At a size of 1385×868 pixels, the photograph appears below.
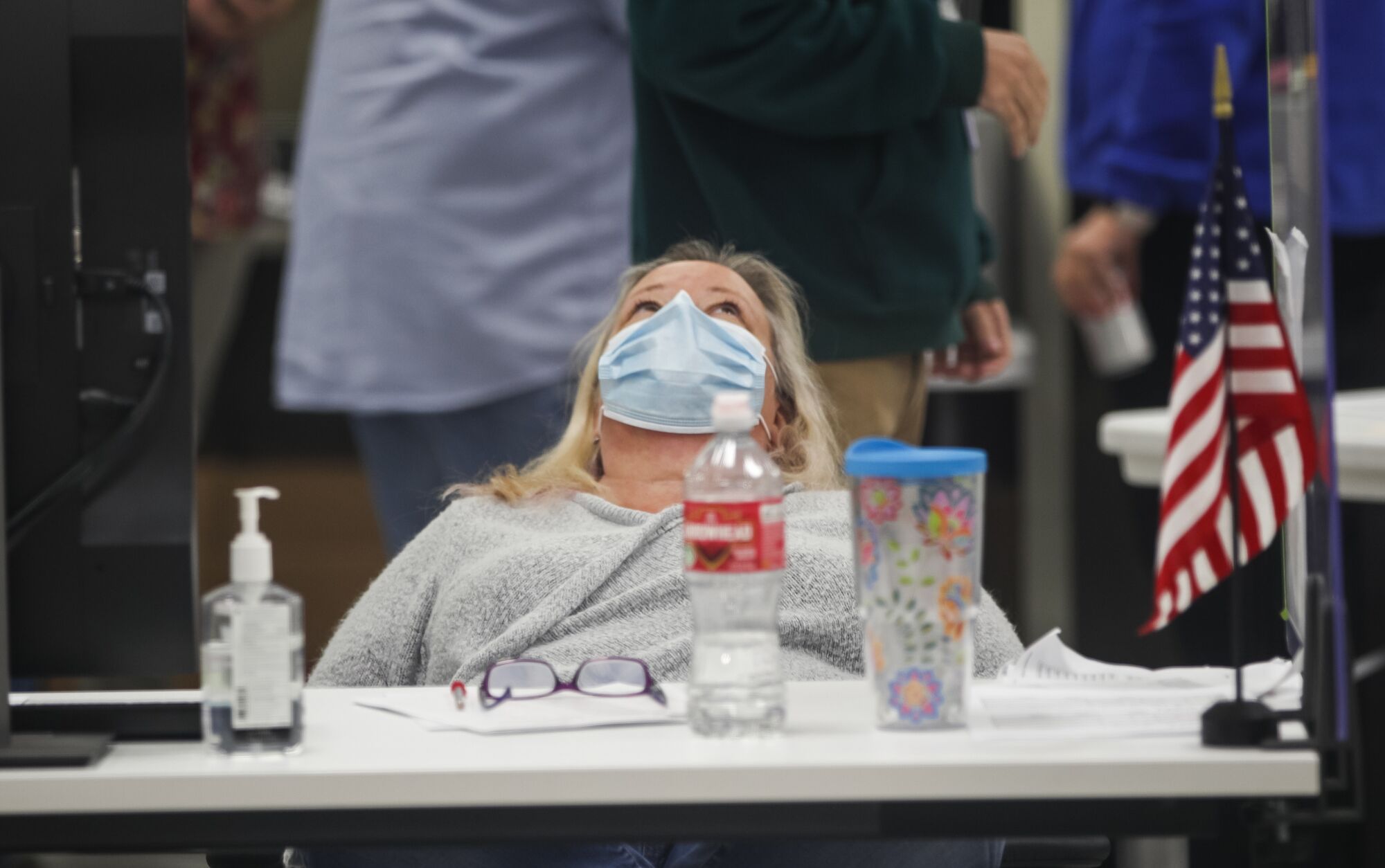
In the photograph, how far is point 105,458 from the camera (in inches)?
50.3

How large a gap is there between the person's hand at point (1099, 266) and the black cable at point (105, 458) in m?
2.35

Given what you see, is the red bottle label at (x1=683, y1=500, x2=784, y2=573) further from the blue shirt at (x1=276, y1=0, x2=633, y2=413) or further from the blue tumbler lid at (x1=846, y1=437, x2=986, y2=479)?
the blue shirt at (x1=276, y1=0, x2=633, y2=413)

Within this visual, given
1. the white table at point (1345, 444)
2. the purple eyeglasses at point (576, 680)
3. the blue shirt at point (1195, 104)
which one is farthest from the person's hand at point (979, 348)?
the purple eyeglasses at point (576, 680)

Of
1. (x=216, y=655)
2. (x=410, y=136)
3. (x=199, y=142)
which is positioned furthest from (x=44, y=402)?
(x=199, y=142)

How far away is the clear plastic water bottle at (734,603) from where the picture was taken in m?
1.21

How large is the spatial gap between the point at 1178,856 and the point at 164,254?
6.53 ft

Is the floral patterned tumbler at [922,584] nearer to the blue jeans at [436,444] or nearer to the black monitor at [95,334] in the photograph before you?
the black monitor at [95,334]

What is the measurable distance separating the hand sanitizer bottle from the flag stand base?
A: 2.06ft

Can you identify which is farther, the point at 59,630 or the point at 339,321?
the point at 339,321

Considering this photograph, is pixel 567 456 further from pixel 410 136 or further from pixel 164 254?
pixel 410 136

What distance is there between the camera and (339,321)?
277 cm

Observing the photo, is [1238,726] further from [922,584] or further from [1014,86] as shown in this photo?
[1014,86]

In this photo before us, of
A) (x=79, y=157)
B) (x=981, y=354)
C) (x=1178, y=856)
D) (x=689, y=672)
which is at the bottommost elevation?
(x=1178, y=856)

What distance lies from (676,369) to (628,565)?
0.76 ft
